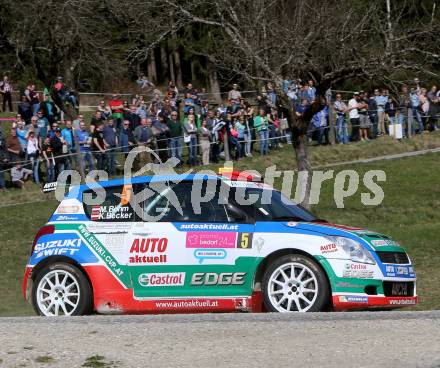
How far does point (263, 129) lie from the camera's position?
86.2 ft

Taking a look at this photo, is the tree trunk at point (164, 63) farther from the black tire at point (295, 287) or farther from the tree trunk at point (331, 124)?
the black tire at point (295, 287)

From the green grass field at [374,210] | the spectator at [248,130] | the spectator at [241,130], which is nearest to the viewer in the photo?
the green grass field at [374,210]

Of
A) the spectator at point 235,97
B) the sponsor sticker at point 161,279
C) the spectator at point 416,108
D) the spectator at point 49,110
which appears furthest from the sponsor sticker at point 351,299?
the spectator at point 416,108

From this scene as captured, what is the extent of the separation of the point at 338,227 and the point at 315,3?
10.7 metres

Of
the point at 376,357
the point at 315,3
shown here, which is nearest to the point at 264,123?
the point at 315,3

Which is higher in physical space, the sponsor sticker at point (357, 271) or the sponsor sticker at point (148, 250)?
the sponsor sticker at point (148, 250)

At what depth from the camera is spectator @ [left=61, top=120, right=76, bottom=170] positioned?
2374cm

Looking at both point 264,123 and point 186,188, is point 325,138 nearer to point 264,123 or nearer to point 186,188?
point 264,123

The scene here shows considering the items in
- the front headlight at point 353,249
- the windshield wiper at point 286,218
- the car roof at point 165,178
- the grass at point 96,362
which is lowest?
the grass at point 96,362

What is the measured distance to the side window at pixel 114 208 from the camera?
11094 mm

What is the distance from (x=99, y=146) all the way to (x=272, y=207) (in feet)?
43.9

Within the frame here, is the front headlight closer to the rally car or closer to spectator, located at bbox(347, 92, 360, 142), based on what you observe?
the rally car

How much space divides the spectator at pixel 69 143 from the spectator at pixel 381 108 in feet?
28.8

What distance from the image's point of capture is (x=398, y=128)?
91.8ft
